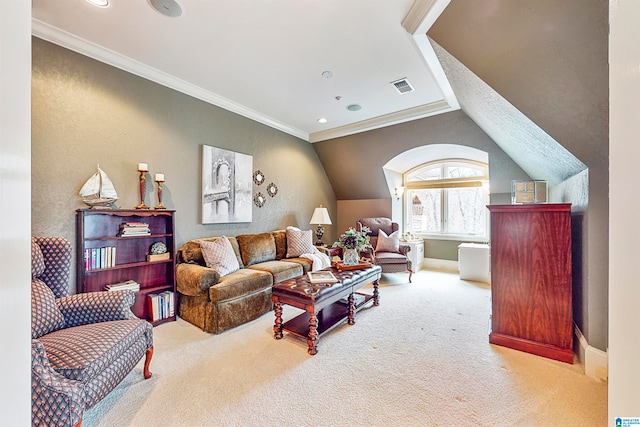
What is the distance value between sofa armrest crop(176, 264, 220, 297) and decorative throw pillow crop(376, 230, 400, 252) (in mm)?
3074

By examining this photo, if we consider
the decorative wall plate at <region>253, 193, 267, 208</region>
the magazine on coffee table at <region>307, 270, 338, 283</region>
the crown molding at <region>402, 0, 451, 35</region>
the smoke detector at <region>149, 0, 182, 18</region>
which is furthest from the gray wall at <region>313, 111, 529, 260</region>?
the smoke detector at <region>149, 0, 182, 18</region>

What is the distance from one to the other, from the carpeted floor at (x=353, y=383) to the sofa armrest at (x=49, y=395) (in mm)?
415

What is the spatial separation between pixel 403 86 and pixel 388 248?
2756 mm

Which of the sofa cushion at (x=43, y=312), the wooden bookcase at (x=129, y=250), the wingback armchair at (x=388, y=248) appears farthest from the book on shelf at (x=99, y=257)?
the wingback armchair at (x=388, y=248)

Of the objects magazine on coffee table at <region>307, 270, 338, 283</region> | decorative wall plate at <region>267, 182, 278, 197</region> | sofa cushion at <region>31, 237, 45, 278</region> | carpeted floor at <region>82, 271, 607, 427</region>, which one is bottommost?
carpeted floor at <region>82, 271, 607, 427</region>

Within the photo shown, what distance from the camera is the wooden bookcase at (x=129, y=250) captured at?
255cm

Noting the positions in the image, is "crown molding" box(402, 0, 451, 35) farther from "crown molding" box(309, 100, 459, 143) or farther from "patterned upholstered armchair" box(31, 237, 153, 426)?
"patterned upholstered armchair" box(31, 237, 153, 426)

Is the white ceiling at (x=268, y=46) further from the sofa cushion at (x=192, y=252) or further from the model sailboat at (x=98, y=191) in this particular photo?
the sofa cushion at (x=192, y=252)

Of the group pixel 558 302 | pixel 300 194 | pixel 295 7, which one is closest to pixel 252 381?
pixel 558 302

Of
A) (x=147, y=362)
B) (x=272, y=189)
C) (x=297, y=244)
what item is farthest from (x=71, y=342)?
(x=272, y=189)

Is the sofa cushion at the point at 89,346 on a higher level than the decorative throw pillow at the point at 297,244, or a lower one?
lower

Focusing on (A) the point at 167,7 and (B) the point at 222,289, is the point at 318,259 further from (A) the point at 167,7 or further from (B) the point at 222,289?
(A) the point at 167,7

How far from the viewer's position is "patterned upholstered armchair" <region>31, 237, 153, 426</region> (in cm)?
125

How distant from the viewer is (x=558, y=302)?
2.23 meters
